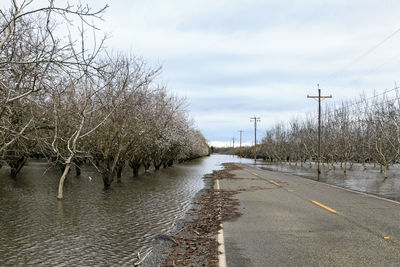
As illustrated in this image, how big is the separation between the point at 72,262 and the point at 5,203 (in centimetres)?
891

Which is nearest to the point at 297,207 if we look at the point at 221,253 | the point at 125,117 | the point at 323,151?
the point at 221,253

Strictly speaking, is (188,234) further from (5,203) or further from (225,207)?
(5,203)

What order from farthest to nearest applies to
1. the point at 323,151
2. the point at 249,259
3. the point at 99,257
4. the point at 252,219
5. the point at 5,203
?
the point at 323,151, the point at 5,203, the point at 252,219, the point at 99,257, the point at 249,259

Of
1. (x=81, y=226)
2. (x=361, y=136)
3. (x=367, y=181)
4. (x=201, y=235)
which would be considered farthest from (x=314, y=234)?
(x=361, y=136)

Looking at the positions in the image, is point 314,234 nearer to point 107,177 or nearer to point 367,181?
point 107,177

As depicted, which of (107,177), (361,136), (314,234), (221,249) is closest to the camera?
(221,249)

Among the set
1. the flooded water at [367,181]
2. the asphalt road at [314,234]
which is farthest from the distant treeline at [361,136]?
the asphalt road at [314,234]

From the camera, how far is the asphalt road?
5484 millimetres

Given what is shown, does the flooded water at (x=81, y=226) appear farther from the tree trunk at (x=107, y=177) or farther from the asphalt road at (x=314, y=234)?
the tree trunk at (x=107, y=177)

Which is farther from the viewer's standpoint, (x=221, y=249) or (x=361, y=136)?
(x=361, y=136)

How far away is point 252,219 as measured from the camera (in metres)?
8.99

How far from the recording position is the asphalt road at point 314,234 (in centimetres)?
548

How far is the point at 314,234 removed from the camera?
23.5ft

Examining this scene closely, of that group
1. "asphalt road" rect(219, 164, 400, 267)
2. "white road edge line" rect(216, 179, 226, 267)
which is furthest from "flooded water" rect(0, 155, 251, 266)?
"asphalt road" rect(219, 164, 400, 267)
